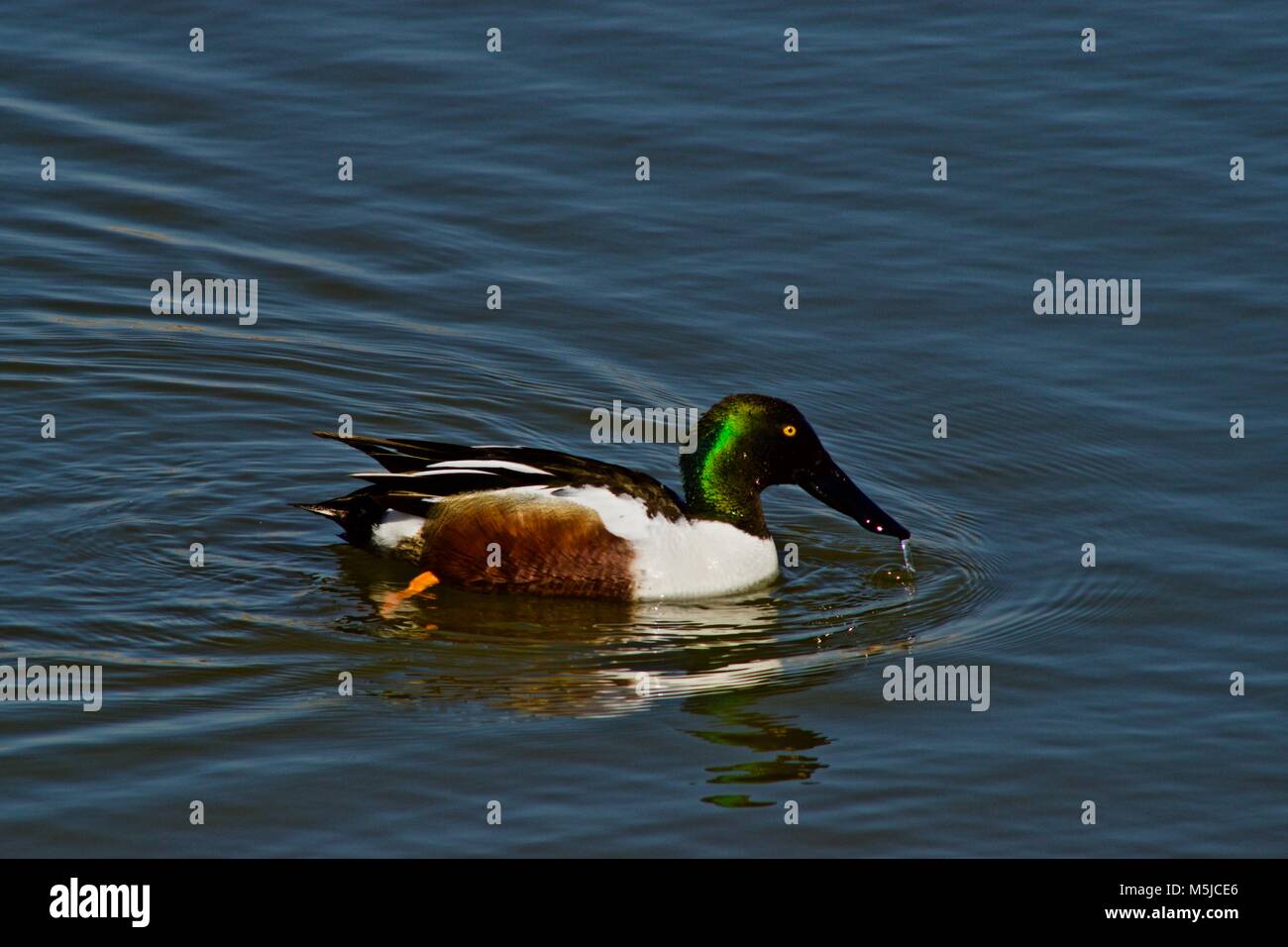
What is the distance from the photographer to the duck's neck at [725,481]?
421 inches

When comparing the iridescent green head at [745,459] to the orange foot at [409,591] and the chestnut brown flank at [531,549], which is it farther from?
the orange foot at [409,591]

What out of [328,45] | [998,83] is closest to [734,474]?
[998,83]

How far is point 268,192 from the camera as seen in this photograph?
14570 millimetres

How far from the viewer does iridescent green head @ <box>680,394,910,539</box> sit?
10703 millimetres

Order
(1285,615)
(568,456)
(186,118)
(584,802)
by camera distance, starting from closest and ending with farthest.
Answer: (584,802) < (1285,615) < (568,456) < (186,118)

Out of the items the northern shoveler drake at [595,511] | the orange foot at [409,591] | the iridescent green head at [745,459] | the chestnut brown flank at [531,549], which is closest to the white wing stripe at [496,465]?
→ the northern shoveler drake at [595,511]

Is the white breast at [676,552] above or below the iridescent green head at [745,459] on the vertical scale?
below

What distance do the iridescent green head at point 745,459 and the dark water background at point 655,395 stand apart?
39cm

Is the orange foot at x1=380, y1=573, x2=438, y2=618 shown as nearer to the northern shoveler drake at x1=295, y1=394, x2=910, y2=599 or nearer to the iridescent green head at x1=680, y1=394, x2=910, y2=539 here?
the northern shoveler drake at x1=295, y1=394, x2=910, y2=599

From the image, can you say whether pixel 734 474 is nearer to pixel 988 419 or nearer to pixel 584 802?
pixel 988 419

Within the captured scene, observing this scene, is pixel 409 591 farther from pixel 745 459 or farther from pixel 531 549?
pixel 745 459

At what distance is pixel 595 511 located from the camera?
10398 millimetres

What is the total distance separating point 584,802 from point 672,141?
7850 mm

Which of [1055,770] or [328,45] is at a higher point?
[328,45]
